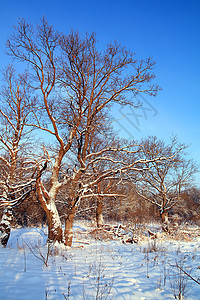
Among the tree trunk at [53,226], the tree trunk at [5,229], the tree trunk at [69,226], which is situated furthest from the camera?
the tree trunk at [69,226]

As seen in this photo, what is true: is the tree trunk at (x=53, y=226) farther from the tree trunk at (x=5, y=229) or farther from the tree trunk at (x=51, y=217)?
the tree trunk at (x=5, y=229)

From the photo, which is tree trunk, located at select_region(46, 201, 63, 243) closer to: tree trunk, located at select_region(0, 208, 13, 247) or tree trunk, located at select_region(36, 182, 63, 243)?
tree trunk, located at select_region(36, 182, 63, 243)

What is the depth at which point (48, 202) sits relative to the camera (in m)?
7.41

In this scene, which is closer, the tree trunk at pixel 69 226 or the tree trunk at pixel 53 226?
the tree trunk at pixel 53 226

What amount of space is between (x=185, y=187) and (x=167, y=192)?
5.48 ft

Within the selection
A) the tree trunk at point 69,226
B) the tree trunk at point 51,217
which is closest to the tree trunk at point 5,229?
the tree trunk at point 51,217

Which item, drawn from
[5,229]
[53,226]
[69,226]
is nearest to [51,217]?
[53,226]

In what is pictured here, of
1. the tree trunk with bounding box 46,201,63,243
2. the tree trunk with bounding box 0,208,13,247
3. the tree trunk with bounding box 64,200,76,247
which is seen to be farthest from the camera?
the tree trunk with bounding box 64,200,76,247

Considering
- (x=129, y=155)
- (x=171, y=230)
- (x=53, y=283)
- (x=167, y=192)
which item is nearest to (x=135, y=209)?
(x=167, y=192)

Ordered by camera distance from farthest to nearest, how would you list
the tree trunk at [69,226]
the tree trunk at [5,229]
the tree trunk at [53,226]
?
the tree trunk at [69,226] → the tree trunk at [5,229] → the tree trunk at [53,226]

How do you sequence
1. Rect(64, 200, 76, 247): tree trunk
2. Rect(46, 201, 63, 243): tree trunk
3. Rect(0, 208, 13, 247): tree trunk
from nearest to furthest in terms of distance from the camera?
Rect(46, 201, 63, 243): tree trunk → Rect(0, 208, 13, 247): tree trunk → Rect(64, 200, 76, 247): tree trunk

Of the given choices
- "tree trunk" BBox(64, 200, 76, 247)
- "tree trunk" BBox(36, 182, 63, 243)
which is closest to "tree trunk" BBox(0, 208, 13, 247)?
"tree trunk" BBox(36, 182, 63, 243)

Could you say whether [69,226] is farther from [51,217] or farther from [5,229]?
[5,229]

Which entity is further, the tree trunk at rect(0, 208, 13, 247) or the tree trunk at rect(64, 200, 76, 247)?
the tree trunk at rect(64, 200, 76, 247)
